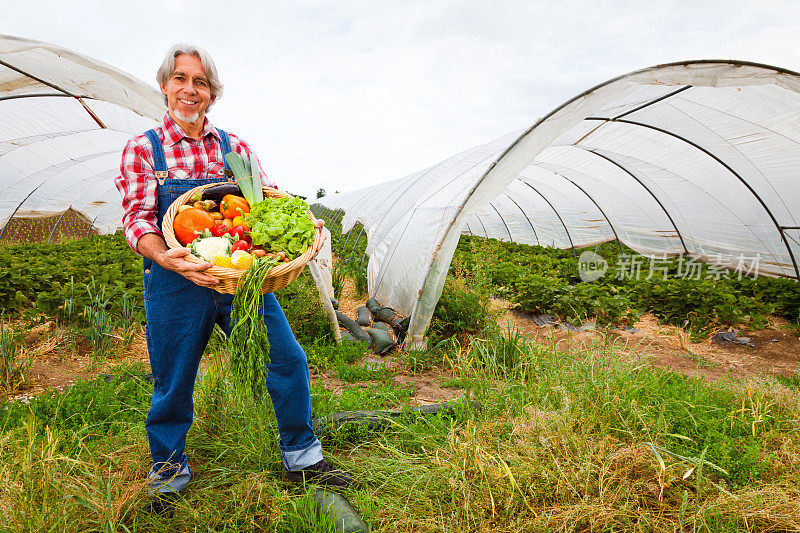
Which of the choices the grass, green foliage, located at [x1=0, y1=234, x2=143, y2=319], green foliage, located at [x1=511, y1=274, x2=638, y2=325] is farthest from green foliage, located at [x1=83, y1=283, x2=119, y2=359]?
green foliage, located at [x1=511, y1=274, x2=638, y2=325]

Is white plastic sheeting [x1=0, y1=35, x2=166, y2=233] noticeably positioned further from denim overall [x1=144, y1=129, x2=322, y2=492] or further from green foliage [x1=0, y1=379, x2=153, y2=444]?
denim overall [x1=144, y1=129, x2=322, y2=492]

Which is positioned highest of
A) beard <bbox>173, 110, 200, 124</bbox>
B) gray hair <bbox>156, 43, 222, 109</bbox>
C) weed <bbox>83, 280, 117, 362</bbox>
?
gray hair <bbox>156, 43, 222, 109</bbox>

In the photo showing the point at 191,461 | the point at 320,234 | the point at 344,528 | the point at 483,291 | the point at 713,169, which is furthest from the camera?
the point at 713,169

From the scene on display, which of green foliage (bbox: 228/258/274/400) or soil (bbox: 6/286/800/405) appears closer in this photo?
green foliage (bbox: 228/258/274/400)

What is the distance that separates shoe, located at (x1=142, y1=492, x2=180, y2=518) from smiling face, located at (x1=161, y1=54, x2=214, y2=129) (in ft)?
5.20

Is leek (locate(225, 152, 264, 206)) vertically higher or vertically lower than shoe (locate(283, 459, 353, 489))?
higher

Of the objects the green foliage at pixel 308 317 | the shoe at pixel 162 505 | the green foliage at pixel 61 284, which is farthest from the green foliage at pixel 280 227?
the green foliage at pixel 61 284

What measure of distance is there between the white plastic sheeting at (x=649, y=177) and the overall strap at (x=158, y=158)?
260cm

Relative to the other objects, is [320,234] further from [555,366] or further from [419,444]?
[555,366]

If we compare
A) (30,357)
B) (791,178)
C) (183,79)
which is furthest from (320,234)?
(791,178)

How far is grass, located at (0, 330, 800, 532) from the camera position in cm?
182

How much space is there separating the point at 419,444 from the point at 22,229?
41.9 feet

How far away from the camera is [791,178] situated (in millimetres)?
5594

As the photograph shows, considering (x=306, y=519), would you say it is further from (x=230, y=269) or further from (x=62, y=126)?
(x=62, y=126)
